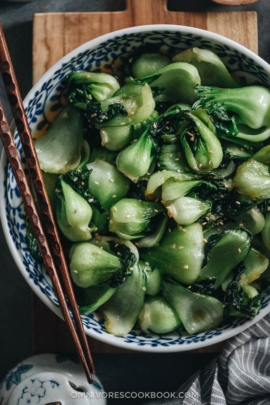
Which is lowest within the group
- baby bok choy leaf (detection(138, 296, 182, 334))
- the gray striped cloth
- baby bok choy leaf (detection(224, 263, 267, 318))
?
the gray striped cloth

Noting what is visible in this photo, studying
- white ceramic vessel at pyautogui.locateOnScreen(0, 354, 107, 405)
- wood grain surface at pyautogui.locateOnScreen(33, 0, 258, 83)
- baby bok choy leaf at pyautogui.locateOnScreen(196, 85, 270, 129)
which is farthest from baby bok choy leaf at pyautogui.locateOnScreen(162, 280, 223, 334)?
wood grain surface at pyautogui.locateOnScreen(33, 0, 258, 83)

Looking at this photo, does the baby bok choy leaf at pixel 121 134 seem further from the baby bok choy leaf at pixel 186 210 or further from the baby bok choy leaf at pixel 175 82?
the baby bok choy leaf at pixel 186 210

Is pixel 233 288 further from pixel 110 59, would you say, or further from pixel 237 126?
pixel 110 59

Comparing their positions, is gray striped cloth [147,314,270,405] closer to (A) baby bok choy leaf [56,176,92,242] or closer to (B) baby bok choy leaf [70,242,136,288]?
(B) baby bok choy leaf [70,242,136,288]

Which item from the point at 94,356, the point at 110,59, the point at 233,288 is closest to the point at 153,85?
the point at 110,59

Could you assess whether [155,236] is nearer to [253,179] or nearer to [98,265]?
[98,265]

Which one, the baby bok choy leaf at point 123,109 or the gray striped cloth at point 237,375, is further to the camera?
the gray striped cloth at point 237,375

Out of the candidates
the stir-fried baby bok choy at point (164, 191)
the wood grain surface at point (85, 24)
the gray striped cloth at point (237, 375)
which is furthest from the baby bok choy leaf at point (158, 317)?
the wood grain surface at point (85, 24)
